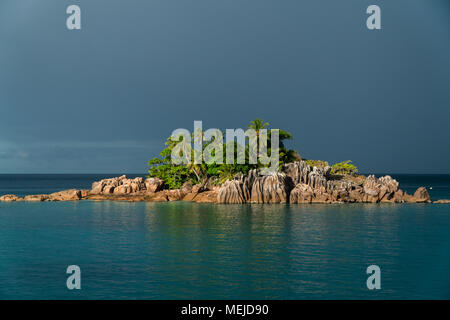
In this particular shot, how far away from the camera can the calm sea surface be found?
77.3ft

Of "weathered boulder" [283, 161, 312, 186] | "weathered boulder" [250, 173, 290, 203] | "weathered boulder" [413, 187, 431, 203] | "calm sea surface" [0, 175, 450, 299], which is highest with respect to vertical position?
"weathered boulder" [283, 161, 312, 186]

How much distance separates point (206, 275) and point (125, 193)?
59.4 meters

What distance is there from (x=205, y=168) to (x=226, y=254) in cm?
5008

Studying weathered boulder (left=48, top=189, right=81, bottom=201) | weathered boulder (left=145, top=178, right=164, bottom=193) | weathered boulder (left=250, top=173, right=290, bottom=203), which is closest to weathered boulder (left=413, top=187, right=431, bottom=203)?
weathered boulder (left=250, top=173, right=290, bottom=203)

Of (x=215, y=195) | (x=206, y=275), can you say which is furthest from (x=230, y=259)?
(x=215, y=195)

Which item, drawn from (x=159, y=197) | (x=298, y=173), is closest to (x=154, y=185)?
(x=159, y=197)

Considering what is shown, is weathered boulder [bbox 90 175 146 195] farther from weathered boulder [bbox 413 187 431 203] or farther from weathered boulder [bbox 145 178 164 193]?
weathered boulder [bbox 413 187 431 203]

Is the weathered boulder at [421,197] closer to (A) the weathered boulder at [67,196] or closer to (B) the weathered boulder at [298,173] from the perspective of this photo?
(B) the weathered boulder at [298,173]

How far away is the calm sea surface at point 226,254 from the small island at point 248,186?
1378 centimetres

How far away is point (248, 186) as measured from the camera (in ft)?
238

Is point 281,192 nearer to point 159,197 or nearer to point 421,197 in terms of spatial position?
point 159,197

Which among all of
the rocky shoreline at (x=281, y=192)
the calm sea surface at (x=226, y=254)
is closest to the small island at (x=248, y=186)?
the rocky shoreline at (x=281, y=192)

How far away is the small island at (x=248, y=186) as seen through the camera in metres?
71.4
